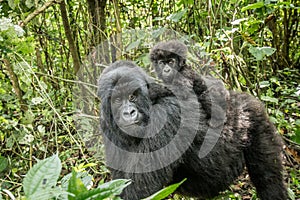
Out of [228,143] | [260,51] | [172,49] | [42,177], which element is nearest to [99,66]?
[172,49]

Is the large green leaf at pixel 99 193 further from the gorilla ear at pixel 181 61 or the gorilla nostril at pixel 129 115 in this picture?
the gorilla ear at pixel 181 61

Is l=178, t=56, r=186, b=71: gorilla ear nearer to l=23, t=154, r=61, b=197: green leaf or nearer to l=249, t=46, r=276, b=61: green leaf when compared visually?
l=249, t=46, r=276, b=61: green leaf

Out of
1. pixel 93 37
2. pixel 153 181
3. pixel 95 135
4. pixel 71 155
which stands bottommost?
pixel 71 155

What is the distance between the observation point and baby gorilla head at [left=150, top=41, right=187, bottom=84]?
137 inches

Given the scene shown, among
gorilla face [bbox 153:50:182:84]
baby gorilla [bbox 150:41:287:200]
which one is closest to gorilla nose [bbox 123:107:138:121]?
baby gorilla [bbox 150:41:287:200]

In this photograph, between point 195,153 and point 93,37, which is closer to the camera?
point 195,153

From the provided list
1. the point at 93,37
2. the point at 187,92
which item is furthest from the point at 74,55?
the point at 187,92

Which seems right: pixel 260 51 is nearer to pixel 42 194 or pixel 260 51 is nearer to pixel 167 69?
pixel 167 69

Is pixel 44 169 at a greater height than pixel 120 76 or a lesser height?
greater

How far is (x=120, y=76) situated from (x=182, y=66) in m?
0.92

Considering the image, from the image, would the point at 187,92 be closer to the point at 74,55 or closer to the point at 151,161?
the point at 151,161

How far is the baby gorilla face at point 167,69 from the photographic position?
136 inches

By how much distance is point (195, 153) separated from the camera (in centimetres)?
302

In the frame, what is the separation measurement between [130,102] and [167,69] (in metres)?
0.92
